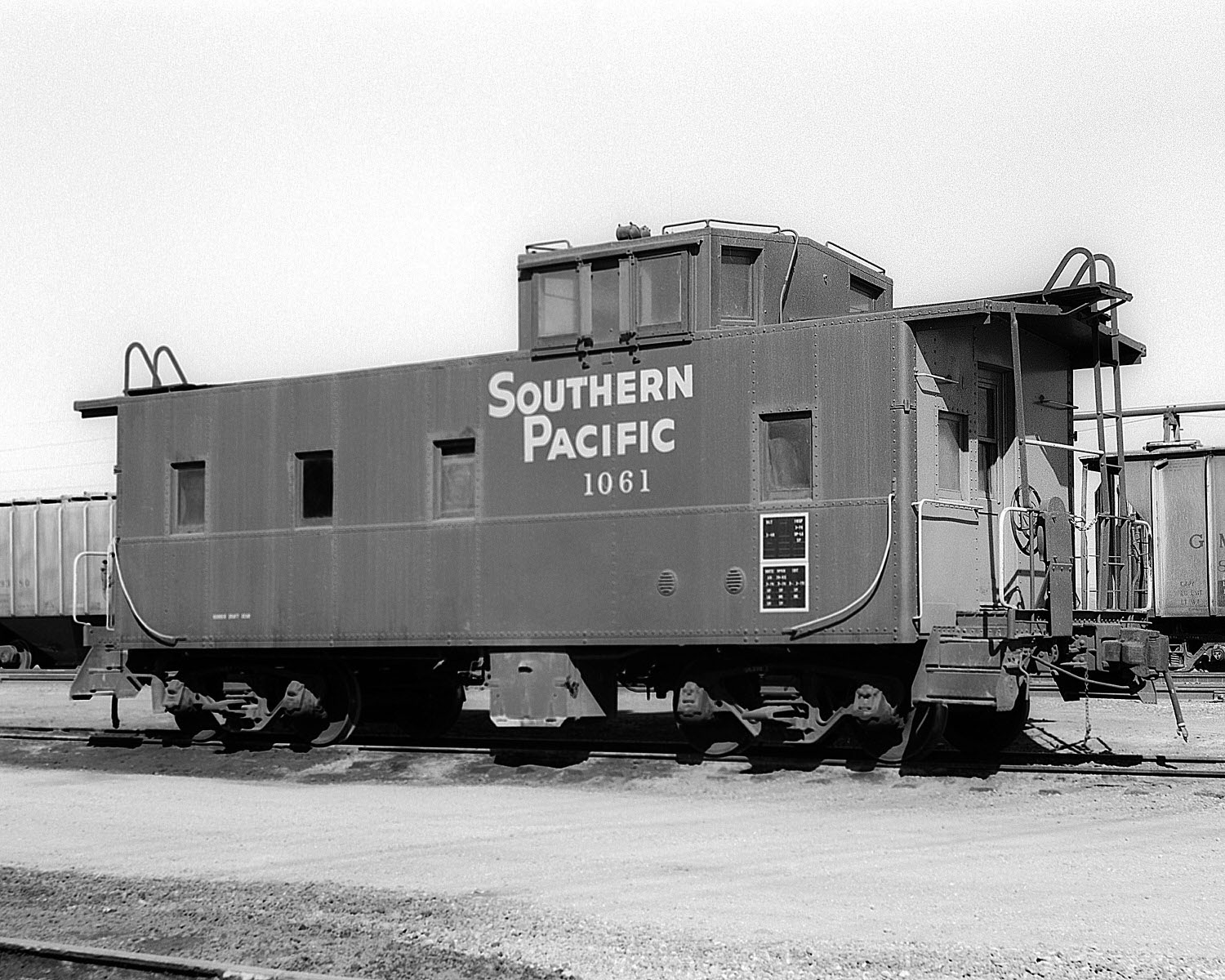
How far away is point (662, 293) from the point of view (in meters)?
13.9

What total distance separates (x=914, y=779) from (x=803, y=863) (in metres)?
3.69

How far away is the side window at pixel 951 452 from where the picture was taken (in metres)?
13.1

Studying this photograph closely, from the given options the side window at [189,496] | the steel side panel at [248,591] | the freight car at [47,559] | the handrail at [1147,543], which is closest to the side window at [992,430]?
the handrail at [1147,543]

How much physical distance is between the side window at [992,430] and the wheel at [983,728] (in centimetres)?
213

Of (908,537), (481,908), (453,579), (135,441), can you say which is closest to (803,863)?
(481,908)

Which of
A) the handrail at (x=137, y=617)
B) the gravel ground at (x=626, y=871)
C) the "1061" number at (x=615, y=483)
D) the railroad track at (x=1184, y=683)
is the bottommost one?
the railroad track at (x=1184, y=683)

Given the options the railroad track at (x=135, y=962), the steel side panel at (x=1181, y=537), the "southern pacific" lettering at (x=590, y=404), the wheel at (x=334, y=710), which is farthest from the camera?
the steel side panel at (x=1181, y=537)

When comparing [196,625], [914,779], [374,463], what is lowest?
[914,779]

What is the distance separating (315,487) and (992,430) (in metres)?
7.42

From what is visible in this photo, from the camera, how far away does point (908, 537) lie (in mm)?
12398

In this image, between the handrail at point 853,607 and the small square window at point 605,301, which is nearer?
the handrail at point 853,607

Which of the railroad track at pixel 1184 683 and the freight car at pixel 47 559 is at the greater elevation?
the freight car at pixel 47 559

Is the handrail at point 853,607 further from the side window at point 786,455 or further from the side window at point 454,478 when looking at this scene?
the side window at point 454,478

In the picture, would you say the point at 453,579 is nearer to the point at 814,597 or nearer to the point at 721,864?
the point at 814,597
